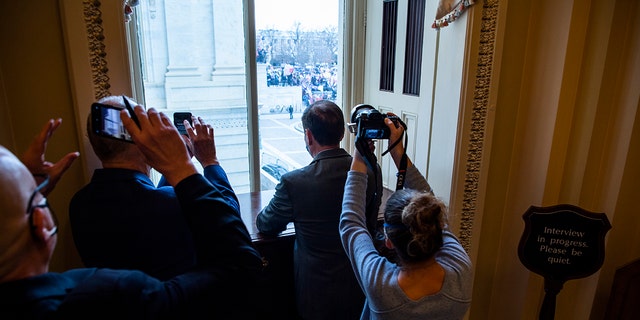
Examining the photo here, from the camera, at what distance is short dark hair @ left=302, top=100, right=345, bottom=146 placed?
138 centimetres

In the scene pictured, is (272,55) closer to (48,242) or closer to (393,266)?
(393,266)

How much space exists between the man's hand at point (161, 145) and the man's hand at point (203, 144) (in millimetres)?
345

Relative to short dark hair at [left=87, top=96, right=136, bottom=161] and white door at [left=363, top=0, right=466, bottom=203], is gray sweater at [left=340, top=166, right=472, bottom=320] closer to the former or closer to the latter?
short dark hair at [left=87, top=96, right=136, bottom=161]

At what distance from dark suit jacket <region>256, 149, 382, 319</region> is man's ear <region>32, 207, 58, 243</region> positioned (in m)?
0.78

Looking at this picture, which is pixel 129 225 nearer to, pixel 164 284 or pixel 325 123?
pixel 164 284

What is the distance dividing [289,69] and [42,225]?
153 centimetres

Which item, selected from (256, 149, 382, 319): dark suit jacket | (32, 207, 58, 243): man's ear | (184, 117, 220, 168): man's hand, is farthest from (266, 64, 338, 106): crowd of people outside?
(32, 207, 58, 243): man's ear

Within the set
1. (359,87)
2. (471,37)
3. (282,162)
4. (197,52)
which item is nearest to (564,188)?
(471,37)

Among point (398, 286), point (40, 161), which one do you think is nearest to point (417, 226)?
point (398, 286)

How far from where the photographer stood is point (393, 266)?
3.18 ft

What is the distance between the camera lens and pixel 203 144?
112cm

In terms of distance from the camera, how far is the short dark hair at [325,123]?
1.38m

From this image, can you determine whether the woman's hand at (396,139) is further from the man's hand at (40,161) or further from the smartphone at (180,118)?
the man's hand at (40,161)

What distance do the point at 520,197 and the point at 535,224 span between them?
0.93 feet
